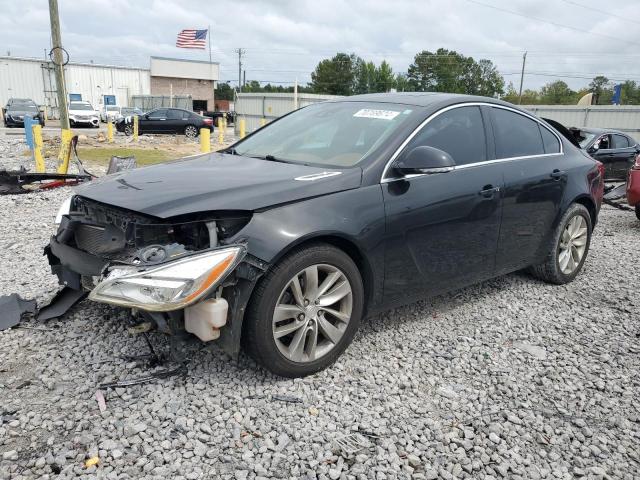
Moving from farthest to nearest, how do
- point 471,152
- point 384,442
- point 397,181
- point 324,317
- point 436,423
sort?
point 471,152 < point 397,181 < point 324,317 < point 436,423 < point 384,442

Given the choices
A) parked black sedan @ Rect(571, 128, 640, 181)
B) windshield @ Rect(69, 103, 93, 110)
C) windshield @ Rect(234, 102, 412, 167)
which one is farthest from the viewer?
windshield @ Rect(69, 103, 93, 110)

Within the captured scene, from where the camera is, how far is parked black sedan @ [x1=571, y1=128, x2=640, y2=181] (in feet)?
37.8

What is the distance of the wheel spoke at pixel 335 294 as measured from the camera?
3041 millimetres

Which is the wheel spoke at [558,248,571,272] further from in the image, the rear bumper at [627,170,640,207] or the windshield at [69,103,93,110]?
the windshield at [69,103,93,110]

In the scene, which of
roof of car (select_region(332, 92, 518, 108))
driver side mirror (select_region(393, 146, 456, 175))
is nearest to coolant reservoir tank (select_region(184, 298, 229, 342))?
Answer: driver side mirror (select_region(393, 146, 456, 175))

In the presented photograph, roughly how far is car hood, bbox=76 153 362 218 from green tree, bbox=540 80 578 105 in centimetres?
7936

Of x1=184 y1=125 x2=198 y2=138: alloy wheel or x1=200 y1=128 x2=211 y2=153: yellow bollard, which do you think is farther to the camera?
x1=184 y1=125 x2=198 y2=138: alloy wheel

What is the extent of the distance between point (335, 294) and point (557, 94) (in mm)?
87446

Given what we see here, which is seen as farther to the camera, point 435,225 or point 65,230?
point 435,225

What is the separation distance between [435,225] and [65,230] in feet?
7.73

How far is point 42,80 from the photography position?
1725 inches

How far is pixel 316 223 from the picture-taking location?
2908 millimetres

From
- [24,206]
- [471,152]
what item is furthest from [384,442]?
[24,206]

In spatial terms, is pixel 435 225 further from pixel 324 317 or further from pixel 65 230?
pixel 65 230
